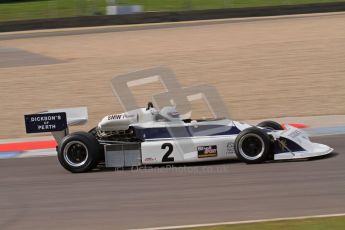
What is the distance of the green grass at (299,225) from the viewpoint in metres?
7.23

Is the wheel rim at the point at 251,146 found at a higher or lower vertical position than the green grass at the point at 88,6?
lower

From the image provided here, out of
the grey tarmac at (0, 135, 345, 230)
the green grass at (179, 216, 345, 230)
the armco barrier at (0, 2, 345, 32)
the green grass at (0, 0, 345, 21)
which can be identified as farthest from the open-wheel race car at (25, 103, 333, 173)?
the green grass at (0, 0, 345, 21)

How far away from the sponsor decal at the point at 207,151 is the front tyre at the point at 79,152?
5.24ft

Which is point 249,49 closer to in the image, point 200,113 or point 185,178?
point 200,113

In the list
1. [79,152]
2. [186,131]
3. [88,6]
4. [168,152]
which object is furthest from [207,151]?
[88,6]

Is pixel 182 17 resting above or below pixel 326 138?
above

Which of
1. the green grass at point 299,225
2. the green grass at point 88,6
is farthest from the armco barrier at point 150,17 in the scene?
the green grass at point 299,225

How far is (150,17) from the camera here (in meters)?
33.4

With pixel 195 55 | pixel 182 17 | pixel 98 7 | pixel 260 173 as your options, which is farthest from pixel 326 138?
pixel 98 7

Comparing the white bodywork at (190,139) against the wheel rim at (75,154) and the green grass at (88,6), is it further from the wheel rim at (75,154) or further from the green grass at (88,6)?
the green grass at (88,6)

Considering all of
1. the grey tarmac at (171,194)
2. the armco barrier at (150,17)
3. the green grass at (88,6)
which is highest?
the green grass at (88,6)

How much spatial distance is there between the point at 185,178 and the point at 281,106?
26.5 feet

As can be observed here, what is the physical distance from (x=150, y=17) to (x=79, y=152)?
22442mm

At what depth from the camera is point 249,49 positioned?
2450cm
